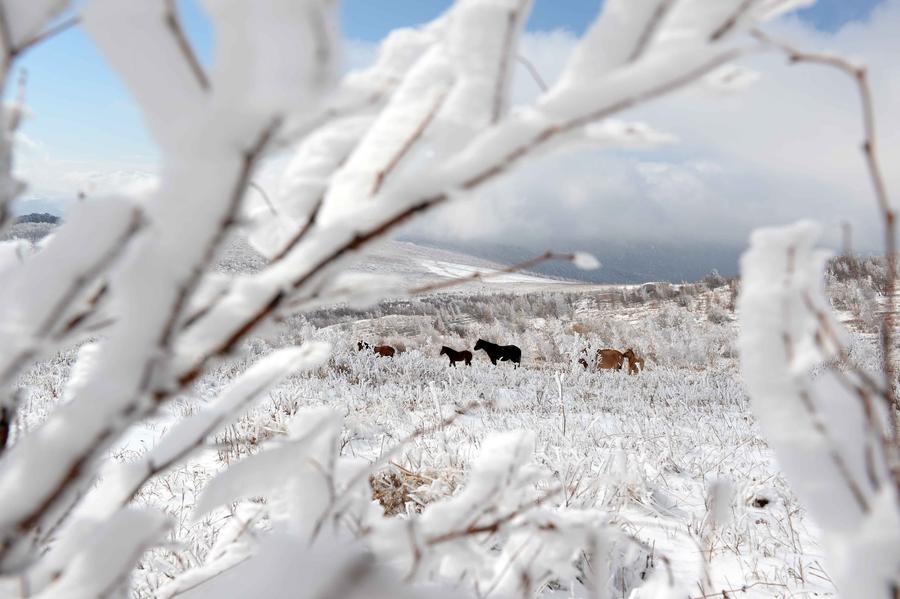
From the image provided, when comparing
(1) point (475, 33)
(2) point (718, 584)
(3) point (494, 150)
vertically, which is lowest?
(2) point (718, 584)

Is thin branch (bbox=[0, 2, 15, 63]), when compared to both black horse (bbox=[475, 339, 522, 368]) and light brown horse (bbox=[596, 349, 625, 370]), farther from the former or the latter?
light brown horse (bbox=[596, 349, 625, 370])

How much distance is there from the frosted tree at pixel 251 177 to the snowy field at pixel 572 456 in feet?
0.76

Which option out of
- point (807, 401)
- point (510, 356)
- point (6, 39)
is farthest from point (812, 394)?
point (510, 356)

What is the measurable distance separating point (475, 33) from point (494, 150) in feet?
0.37

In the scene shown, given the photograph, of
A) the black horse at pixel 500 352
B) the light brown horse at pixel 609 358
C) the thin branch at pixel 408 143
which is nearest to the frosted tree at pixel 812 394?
the thin branch at pixel 408 143

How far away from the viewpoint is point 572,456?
11.1 ft

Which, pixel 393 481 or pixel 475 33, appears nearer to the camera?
pixel 475 33

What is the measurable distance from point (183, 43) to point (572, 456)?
3.31 metres

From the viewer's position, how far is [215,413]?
2.42 feet

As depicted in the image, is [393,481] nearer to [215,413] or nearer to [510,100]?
[215,413]

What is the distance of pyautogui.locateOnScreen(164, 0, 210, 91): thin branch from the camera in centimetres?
40

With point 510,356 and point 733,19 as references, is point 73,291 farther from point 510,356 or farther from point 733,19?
point 510,356

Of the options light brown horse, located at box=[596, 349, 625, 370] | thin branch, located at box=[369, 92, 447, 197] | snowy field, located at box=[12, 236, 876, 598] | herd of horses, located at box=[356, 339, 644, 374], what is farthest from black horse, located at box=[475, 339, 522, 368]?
thin branch, located at box=[369, 92, 447, 197]

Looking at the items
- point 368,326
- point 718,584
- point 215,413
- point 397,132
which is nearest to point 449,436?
point 718,584
